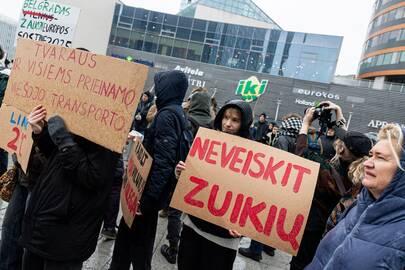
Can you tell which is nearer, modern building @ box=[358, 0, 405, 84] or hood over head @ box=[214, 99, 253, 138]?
hood over head @ box=[214, 99, 253, 138]

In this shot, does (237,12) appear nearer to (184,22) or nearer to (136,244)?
(184,22)

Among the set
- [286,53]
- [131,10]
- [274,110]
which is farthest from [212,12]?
[274,110]

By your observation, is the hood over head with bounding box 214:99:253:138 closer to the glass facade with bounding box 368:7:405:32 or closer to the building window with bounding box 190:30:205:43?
the building window with bounding box 190:30:205:43

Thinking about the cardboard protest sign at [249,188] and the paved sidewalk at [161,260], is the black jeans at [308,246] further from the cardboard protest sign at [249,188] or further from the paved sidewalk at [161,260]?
the paved sidewalk at [161,260]

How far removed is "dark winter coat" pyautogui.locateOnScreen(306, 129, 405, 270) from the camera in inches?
56.4

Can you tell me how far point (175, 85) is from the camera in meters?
2.85

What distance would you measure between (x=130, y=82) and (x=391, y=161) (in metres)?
1.40

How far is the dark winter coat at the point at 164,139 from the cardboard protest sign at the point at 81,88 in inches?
28.4

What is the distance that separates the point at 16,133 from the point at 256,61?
40.0 m

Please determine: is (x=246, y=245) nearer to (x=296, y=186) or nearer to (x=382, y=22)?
(x=296, y=186)

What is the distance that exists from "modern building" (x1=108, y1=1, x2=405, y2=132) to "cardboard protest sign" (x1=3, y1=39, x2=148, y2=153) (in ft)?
97.2

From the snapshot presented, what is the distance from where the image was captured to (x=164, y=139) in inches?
108

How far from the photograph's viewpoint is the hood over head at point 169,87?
9.30 ft

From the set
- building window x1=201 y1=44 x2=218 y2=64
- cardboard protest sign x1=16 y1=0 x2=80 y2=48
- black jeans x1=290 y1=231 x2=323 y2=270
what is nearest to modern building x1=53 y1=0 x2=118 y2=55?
cardboard protest sign x1=16 y1=0 x2=80 y2=48
